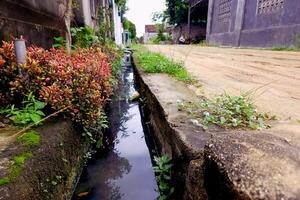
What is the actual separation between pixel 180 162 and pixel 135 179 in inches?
35.1

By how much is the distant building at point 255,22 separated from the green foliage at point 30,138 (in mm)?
9698

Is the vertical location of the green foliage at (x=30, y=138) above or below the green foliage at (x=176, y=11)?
below

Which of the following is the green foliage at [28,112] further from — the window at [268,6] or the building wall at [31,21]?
the window at [268,6]

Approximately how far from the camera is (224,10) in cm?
1644

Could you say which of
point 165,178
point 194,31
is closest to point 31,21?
point 165,178

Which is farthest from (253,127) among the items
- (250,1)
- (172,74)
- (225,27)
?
(225,27)

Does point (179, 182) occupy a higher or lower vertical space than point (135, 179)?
higher

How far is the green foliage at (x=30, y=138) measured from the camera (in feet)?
5.26

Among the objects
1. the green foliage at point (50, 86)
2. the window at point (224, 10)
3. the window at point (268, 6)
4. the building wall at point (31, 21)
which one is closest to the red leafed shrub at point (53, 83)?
the green foliage at point (50, 86)

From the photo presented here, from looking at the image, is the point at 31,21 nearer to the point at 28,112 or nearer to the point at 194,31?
the point at 28,112

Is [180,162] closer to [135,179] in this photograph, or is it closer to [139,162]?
[135,179]

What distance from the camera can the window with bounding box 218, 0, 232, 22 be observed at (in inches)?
617

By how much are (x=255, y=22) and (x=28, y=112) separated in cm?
1228

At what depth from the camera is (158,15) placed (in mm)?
30469
